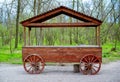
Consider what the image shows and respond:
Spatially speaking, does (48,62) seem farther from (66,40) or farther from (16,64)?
(66,40)

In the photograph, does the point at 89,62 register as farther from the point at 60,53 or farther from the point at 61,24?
the point at 61,24

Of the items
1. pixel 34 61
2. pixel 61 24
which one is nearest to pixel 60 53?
pixel 34 61

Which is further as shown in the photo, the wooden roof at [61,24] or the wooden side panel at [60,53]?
the wooden roof at [61,24]

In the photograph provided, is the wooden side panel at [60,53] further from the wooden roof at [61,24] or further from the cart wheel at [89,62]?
the wooden roof at [61,24]

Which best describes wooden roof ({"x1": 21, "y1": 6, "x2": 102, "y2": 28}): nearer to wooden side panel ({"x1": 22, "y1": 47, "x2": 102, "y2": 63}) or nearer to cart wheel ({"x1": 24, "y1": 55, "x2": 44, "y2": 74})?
wooden side panel ({"x1": 22, "y1": 47, "x2": 102, "y2": 63})

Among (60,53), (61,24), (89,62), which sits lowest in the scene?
(89,62)

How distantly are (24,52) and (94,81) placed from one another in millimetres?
4248

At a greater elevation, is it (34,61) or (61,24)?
(61,24)

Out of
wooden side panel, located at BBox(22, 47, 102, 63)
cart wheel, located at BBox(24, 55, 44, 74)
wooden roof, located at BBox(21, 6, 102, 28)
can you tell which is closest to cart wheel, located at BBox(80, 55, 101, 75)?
wooden side panel, located at BBox(22, 47, 102, 63)

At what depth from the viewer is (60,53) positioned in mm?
14234

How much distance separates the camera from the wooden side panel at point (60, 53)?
14.1 meters

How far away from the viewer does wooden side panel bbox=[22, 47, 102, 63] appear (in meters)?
14.1

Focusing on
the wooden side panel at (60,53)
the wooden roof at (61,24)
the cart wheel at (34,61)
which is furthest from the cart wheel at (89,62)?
the cart wheel at (34,61)

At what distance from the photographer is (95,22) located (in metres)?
14.6
